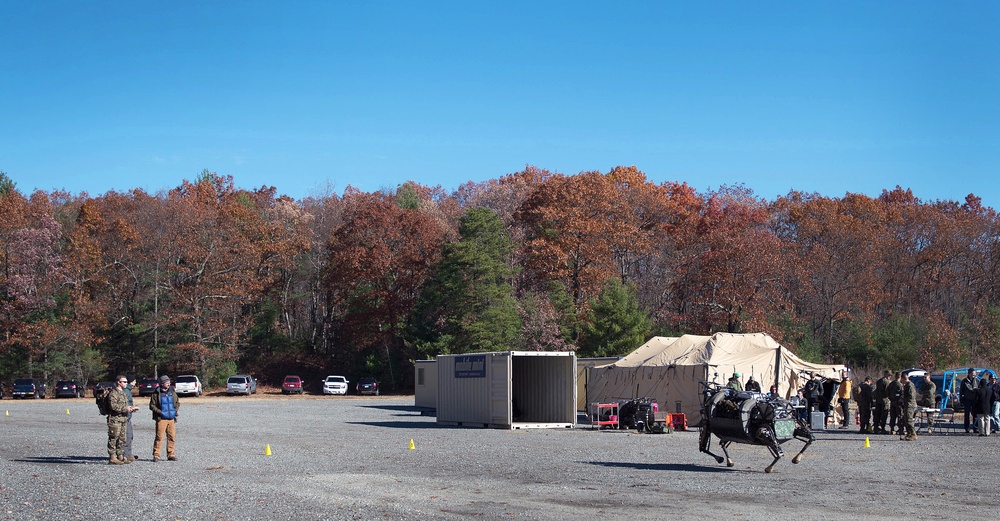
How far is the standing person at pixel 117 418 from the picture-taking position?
1728 cm

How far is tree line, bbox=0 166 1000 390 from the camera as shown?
5747 cm

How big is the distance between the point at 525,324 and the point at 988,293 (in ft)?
106

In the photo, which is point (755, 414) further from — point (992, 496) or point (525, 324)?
point (525, 324)

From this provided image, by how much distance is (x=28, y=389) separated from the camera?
191ft

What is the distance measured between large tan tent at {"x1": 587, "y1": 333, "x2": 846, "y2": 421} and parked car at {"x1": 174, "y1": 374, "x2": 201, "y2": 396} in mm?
33892

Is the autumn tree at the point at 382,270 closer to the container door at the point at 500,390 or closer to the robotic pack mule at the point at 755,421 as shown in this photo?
the container door at the point at 500,390

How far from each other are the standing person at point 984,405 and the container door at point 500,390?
12583mm

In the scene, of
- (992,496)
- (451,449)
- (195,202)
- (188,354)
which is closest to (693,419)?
(451,449)

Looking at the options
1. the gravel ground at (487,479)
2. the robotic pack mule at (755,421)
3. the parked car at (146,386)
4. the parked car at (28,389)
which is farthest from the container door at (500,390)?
the parked car at (28,389)

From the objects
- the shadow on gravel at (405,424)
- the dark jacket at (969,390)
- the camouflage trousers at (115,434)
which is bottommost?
the shadow on gravel at (405,424)

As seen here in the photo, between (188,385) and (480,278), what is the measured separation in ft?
62.3

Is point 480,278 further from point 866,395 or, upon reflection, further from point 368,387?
point 866,395

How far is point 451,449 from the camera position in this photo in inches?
830

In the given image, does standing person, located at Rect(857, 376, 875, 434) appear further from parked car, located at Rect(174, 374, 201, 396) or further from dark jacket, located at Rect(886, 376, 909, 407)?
parked car, located at Rect(174, 374, 201, 396)
